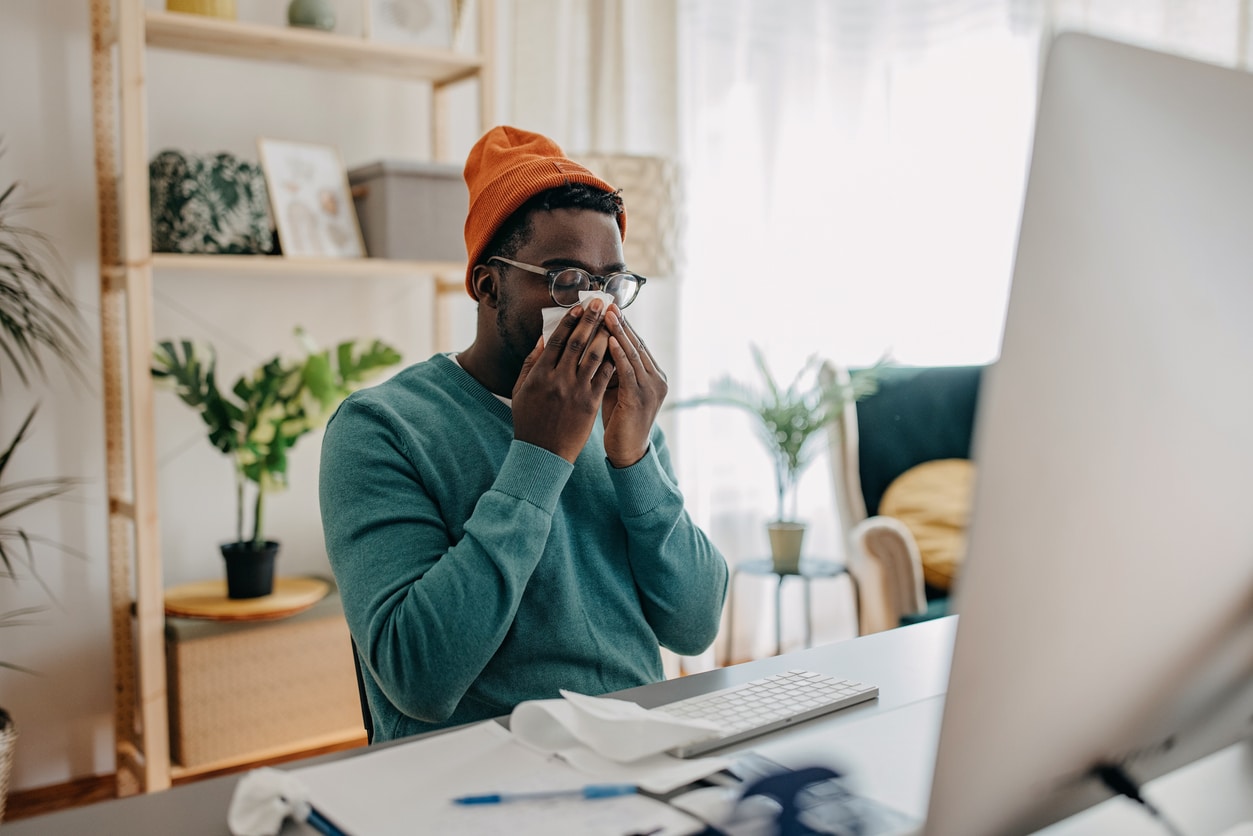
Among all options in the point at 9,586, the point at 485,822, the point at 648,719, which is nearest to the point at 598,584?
the point at 648,719

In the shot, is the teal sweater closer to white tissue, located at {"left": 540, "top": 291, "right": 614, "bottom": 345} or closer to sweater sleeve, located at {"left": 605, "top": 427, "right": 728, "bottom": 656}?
sweater sleeve, located at {"left": 605, "top": 427, "right": 728, "bottom": 656}

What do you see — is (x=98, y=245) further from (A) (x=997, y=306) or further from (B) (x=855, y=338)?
(A) (x=997, y=306)

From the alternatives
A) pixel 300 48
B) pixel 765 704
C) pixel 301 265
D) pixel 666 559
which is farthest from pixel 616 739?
pixel 300 48

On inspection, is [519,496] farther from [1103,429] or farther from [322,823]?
[1103,429]

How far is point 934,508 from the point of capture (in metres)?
2.50

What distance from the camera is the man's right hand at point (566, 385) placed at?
106 cm

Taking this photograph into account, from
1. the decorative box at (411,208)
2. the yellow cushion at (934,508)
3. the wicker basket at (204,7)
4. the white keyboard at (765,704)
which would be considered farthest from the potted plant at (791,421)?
the white keyboard at (765,704)

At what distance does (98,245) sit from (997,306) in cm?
256

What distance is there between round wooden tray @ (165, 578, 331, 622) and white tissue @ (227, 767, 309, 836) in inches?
63.0

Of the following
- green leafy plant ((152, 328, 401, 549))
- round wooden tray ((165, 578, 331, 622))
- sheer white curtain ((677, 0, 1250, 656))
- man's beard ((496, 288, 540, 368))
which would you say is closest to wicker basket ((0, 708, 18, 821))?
round wooden tray ((165, 578, 331, 622))

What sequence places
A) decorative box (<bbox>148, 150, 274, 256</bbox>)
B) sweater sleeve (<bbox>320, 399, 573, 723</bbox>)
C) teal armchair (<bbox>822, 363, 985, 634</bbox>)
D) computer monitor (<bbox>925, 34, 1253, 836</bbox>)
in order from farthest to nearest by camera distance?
teal armchair (<bbox>822, 363, 985, 634</bbox>)
decorative box (<bbox>148, 150, 274, 256</bbox>)
sweater sleeve (<bbox>320, 399, 573, 723</bbox>)
computer monitor (<bbox>925, 34, 1253, 836</bbox>)

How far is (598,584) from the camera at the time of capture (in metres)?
1.15

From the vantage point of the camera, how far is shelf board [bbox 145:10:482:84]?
2.15m

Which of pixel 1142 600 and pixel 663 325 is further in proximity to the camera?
pixel 663 325
